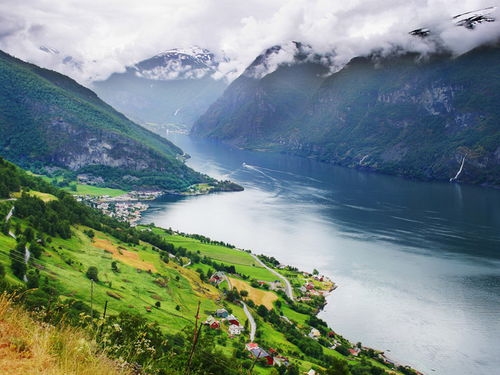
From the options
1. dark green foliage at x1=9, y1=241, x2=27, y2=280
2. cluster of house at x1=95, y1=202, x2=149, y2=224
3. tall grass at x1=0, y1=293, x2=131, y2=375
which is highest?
tall grass at x1=0, y1=293, x2=131, y2=375

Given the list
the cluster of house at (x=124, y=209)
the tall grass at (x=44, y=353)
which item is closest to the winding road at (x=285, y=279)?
the cluster of house at (x=124, y=209)

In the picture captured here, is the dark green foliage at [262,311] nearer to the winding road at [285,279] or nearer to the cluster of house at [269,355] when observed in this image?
the winding road at [285,279]

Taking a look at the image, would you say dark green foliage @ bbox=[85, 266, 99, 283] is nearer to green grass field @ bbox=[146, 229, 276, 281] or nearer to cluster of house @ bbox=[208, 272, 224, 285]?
cluster of house @ bbox=[208, 272, 224, 285]

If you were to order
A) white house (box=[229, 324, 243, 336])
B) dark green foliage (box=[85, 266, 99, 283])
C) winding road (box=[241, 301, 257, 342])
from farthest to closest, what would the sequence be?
winding road (box=[241, 301, 257, 342]) < white house (box=[229, 324, 243, 336]) < dark green foliage (box=[85, 266, 99, 283])

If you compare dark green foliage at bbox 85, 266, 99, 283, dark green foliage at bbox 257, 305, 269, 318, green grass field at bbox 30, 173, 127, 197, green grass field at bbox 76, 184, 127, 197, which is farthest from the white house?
green grass field at bbox 76, 184, 127, 197

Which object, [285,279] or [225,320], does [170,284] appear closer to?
[225,320]

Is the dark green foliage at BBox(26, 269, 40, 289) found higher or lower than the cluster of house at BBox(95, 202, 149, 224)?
higher

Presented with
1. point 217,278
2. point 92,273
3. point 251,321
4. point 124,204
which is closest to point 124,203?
point 124,204

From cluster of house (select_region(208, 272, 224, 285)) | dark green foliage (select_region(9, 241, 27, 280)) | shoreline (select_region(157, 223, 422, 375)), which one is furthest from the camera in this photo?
cluster of house (select_region(208, 272, 224, 285))
